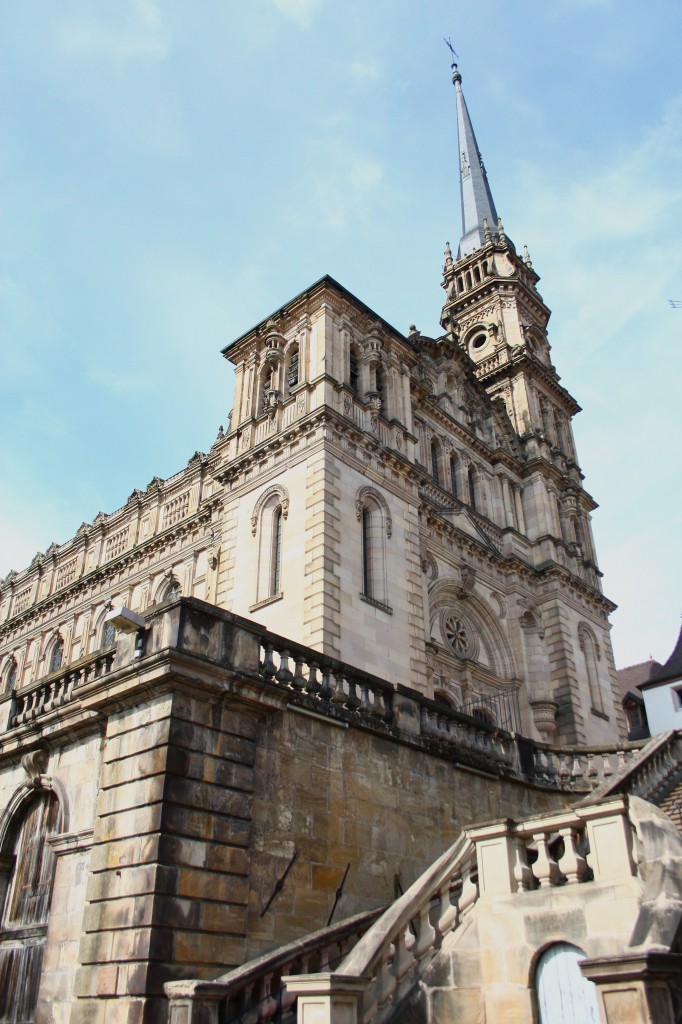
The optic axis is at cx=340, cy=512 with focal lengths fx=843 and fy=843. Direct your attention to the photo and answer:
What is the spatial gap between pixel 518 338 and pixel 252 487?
22.2 meters

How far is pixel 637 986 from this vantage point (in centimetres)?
662

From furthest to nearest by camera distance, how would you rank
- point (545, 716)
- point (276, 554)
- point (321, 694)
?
point (545, 716) → point (276, 554) → point (321, 694)

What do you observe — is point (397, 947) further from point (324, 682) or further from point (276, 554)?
point (276, 554)

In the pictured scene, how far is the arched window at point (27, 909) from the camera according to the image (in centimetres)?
1171

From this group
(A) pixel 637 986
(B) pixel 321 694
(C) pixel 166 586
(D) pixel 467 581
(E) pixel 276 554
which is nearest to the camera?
(A) pixel 637 986

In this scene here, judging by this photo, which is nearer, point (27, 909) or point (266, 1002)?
point (266, 1002)

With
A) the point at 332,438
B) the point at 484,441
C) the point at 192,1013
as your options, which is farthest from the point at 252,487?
the point at 192,1013

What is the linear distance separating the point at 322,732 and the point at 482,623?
743 inches

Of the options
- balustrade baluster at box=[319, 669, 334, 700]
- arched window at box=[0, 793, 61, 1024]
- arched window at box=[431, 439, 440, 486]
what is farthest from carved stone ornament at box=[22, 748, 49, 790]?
arched window at box=[431, 439, 440, 486]

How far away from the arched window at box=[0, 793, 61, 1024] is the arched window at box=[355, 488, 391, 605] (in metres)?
11.5

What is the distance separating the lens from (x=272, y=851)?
11211 mm

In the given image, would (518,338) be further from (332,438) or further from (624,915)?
(624,915)

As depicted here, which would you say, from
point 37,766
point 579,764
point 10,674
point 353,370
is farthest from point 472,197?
point 37,766

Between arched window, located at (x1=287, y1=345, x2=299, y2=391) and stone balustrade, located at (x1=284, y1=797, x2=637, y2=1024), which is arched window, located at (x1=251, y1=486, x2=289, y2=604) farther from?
stone balustrade, located at (x1=284, y1=797, x2=637, y2=1024)
